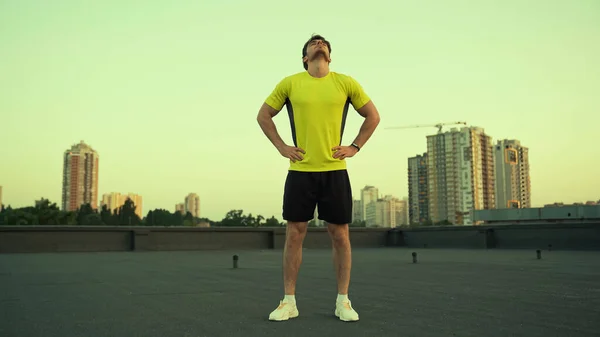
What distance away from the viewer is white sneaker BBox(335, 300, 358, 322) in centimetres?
344

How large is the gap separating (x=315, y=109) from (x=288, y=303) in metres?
1.45

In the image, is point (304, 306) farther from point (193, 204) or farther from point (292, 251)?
point (193, 204)

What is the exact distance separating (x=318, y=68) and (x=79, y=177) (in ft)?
408

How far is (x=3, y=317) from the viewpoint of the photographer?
367 centimetres

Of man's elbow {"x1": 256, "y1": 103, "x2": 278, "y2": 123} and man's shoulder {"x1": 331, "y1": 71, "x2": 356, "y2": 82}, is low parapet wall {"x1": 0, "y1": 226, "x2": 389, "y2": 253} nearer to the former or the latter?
man's elbow {"x1": 256, "y1": 103, "x2": 278, "y2": 123}

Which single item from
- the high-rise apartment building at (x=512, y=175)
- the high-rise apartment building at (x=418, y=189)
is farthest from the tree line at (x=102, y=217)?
the high-rise apartment building at (x=512, y=175)

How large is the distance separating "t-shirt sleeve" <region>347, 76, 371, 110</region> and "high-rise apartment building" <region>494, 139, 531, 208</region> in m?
89.9

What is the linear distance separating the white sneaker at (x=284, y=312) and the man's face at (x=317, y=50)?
1890 millimetres

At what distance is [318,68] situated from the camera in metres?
3.93

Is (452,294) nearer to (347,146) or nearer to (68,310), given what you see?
(347,146)

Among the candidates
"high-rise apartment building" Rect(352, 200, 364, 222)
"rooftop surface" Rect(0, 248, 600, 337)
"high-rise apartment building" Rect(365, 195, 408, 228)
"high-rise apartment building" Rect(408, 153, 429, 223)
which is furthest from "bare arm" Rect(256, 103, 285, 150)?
"high-rise apartment building" Rect(365, 195, 408, 228)

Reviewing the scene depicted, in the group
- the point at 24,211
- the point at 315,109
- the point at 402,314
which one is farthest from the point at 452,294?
the point at 24,211

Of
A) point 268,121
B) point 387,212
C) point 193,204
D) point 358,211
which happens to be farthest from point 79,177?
point 268,121

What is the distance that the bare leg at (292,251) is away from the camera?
3801 mm
